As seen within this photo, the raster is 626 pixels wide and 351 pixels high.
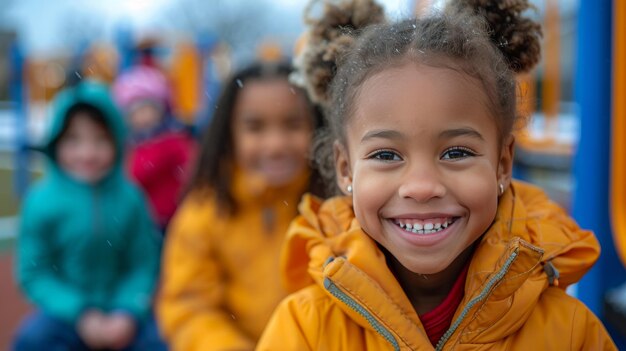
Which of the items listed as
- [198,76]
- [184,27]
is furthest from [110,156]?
[184,27]

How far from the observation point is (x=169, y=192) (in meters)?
4.39

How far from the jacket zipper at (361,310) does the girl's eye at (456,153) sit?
29 centimetres

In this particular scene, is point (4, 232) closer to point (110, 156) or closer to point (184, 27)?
point (110, 156)

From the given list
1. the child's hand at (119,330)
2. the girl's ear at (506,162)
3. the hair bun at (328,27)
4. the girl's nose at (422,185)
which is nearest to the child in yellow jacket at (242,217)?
the child's hand at (119,330)

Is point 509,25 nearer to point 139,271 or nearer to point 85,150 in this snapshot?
point 139,271

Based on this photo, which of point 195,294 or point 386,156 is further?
point 195,294

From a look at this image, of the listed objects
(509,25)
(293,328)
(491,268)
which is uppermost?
(509,25)

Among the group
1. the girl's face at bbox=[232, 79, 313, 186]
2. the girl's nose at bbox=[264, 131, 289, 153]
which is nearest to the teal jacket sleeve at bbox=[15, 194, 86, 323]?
the girl's face at bbox=[232, 79, 313, 186]

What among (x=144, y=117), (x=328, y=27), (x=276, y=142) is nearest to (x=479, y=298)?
(x=328, y=27)

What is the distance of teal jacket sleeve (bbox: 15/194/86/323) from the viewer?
2561mm

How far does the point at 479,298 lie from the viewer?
3.85ft

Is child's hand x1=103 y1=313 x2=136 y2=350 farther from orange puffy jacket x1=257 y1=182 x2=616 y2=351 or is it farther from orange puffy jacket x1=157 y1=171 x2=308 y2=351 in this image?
orange puffy jacket x1=257 y1=182 x2=616 y2=351

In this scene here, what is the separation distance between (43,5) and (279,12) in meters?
13.4

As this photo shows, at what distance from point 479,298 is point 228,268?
116 centimetres
